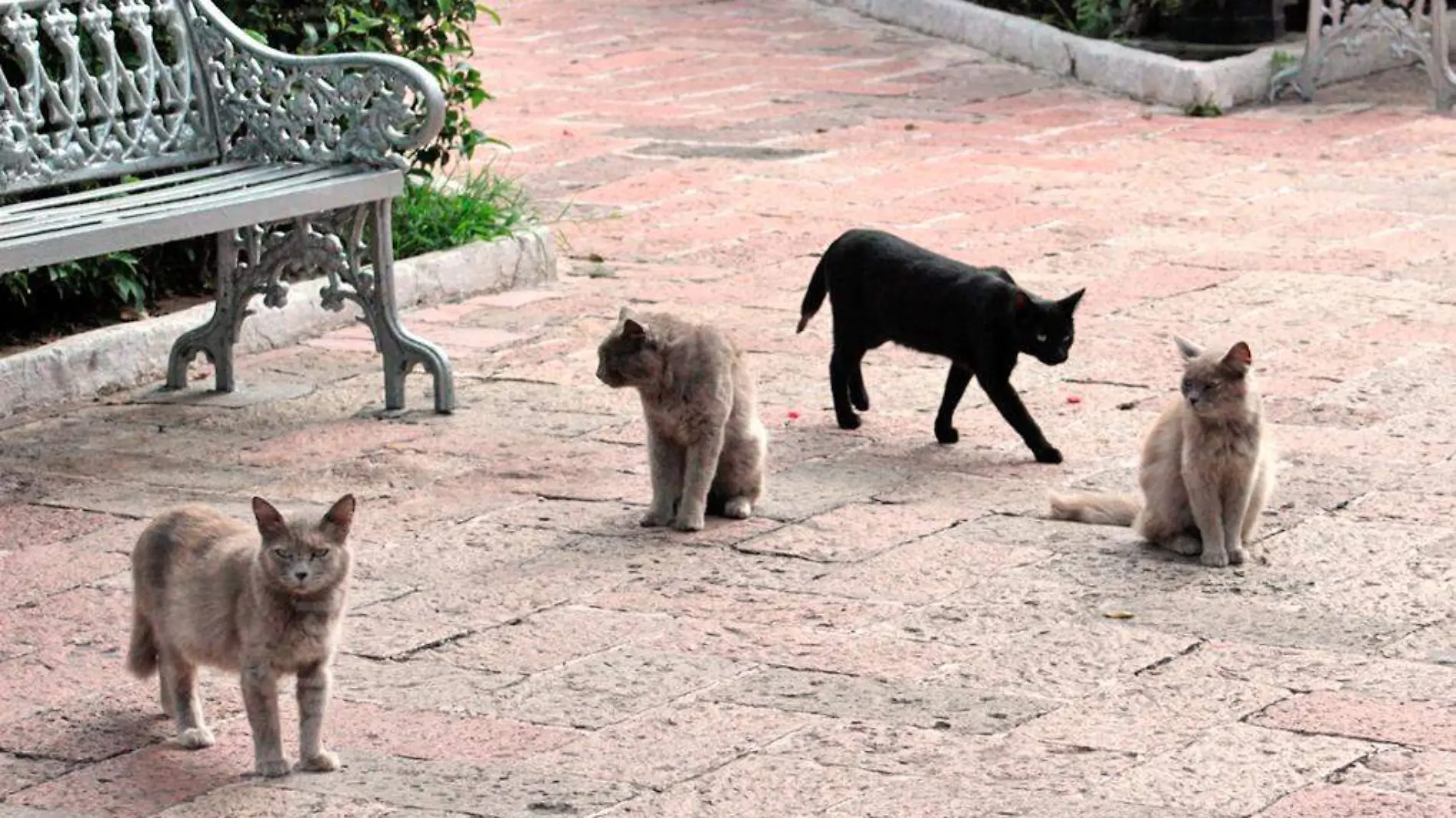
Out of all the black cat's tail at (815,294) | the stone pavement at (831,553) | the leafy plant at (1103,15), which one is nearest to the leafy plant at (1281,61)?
the leafy plant at (1103,15)

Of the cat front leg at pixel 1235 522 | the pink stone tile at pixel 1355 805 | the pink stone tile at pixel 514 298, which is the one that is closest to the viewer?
the pink stone tile at pixel 1355 805

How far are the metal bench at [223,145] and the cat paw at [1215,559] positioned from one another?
235 cm

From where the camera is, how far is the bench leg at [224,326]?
22.4 ft

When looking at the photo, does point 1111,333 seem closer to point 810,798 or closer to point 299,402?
point 299,402

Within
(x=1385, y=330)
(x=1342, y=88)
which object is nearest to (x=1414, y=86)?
(x=1342, y=88)

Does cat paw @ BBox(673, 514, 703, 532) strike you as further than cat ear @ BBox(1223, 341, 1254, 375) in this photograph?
Yes

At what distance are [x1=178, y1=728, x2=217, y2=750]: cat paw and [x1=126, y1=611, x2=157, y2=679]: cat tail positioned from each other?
0.60 feet

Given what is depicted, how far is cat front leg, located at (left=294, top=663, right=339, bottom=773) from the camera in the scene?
401 centimetres

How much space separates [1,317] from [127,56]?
0.90 m

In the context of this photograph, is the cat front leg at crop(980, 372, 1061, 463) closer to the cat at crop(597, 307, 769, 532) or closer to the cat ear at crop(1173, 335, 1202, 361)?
the cat at crop(597, 307, 769, 532)

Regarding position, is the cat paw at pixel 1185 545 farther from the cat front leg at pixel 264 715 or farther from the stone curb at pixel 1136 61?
the stone curb at pixel 1136 61

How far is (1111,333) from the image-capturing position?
733cm

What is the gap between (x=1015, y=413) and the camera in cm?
602

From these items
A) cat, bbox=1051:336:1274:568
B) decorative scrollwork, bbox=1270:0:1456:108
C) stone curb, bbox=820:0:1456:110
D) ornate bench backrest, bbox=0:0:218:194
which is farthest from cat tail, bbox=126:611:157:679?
decorative scrollwork, bbox=1270:0:1456:108
